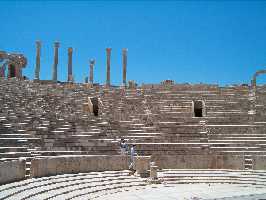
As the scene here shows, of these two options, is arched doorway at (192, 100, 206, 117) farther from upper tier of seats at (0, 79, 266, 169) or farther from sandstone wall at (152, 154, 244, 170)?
sandstone wall at (152, 154, 244, 170)

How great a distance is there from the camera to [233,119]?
22.6 metres

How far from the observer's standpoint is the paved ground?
1259 centimetres

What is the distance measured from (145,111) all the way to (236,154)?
6.78 metres

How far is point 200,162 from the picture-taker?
704 inches

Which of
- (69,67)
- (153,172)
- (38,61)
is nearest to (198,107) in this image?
(153,172)

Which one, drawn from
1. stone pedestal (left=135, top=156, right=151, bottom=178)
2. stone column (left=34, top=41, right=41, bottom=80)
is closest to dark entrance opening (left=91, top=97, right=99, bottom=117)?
stone pedestal (left=135, top=156, right=151, bottom=178)

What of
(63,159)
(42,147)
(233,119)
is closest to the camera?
(63,159)

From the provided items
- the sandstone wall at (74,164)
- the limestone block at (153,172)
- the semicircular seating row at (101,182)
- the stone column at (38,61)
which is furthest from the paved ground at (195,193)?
the stone column at (38,61)

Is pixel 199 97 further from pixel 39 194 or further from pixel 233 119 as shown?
pixel 39 194

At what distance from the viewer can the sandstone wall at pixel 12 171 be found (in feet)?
40.2

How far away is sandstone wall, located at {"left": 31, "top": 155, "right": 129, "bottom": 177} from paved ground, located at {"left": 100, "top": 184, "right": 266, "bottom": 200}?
2295 mm

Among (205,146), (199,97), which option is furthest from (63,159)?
(199,97)

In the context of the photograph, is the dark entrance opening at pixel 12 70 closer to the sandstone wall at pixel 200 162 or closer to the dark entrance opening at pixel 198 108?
the dark entrance opening at pixel 198 108

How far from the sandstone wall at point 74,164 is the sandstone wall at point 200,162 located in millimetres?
1999
